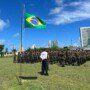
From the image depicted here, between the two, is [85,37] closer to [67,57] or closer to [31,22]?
[67,57]

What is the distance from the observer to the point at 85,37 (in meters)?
47.8

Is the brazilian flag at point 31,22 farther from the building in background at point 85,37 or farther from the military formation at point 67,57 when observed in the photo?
the building in background at point 85,37

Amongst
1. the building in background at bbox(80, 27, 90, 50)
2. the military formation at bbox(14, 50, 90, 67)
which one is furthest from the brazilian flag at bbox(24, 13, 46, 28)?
the building in background at bbox(80, 27, 90, 50)

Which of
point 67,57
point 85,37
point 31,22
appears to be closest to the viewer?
point 31,22

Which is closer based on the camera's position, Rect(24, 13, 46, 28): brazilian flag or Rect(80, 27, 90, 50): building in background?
Rect(24, 13, 46, 28): brazilian flag

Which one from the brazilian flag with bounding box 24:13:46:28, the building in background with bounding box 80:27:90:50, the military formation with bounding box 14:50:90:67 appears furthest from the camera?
the building in background with bounding box 80:27:90:50

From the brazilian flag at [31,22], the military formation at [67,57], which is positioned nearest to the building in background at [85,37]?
the military formation at [67,57]

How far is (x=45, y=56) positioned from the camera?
2323cm

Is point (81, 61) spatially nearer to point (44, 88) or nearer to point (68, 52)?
point (68, 52)

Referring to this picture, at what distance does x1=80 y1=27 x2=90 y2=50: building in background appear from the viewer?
156ft

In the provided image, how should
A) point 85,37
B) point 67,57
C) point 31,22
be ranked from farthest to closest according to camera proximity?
1. point 85,37
2. point 67,57
3. point 31,22

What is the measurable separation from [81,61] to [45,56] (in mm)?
9382

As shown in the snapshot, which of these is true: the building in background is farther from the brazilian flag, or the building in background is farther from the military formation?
the brazilian flag

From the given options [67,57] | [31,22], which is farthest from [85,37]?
[31,22]
